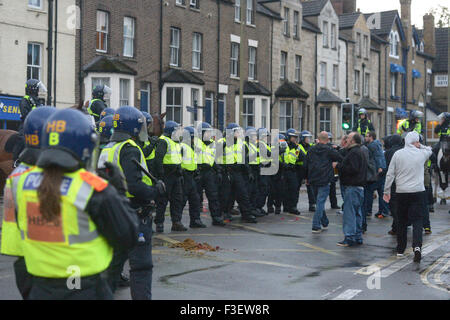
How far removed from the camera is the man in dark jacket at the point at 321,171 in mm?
13180

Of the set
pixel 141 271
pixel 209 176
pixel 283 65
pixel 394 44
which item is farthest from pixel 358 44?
pixel 141 271

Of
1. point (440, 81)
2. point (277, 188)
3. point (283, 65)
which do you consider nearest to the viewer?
point (277, 188)

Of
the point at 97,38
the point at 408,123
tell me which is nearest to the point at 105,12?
the point at 97,38

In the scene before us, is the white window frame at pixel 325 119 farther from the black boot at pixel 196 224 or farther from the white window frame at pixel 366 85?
the black boot at pixel 196 224

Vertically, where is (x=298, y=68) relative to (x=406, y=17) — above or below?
below

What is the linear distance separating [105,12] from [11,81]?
5.47m

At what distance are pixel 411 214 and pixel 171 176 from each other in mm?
4721

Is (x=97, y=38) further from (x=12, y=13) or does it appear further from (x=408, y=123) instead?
(x=408, y=123)

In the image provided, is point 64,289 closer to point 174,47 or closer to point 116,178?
point 116,178

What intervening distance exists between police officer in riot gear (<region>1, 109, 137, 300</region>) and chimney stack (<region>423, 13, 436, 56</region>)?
2642 inches

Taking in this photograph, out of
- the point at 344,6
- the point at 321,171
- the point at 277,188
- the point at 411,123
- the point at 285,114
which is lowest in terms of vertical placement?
the point at 277,188

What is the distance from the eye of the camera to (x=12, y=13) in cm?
2486

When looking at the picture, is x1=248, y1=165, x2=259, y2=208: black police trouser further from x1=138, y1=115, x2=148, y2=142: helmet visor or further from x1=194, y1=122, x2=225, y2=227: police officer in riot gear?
x1=138, y1=115, x2=148, y2=142: helmet visor

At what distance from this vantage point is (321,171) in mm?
13258
